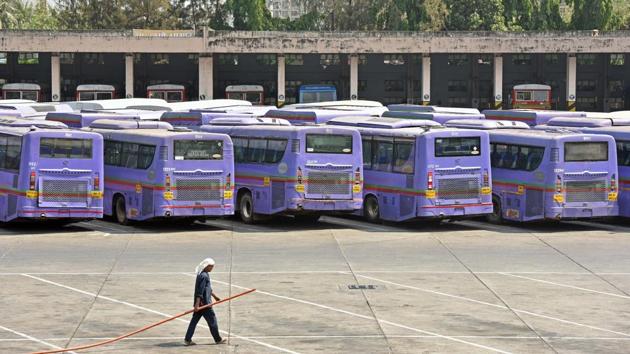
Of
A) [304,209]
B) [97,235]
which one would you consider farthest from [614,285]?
[97,235]

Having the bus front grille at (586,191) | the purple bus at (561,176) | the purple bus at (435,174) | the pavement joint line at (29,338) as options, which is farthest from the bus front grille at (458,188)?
the pavement joint line at (29,338)

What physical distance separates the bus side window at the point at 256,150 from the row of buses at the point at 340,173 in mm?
43

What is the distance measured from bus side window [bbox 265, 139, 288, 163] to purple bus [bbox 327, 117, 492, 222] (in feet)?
9.79

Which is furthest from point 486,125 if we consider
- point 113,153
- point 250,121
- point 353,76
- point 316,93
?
point 316,93

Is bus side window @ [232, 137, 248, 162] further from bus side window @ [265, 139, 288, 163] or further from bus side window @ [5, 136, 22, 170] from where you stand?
bus side window @ [5, 136, 22, 170]

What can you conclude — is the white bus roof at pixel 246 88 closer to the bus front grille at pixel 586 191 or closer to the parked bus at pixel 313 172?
the parked bus at pixel 313 172

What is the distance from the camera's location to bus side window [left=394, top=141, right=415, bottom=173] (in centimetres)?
3909

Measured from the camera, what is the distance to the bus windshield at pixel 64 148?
37.4 metres

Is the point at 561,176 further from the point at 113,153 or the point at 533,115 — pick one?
the point at 533,115

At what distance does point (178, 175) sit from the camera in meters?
38.1

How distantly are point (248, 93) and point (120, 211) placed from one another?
55.0m

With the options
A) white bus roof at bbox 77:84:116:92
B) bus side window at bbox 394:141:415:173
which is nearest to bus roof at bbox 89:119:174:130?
bus side window at bbox 394:141:415:173

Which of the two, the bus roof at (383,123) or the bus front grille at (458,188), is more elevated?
the bus roof at (383,123)

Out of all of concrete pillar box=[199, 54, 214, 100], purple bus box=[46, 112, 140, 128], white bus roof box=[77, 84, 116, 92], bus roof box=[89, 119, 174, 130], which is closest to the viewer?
bus roof box=[89, 119, 174, 130]
